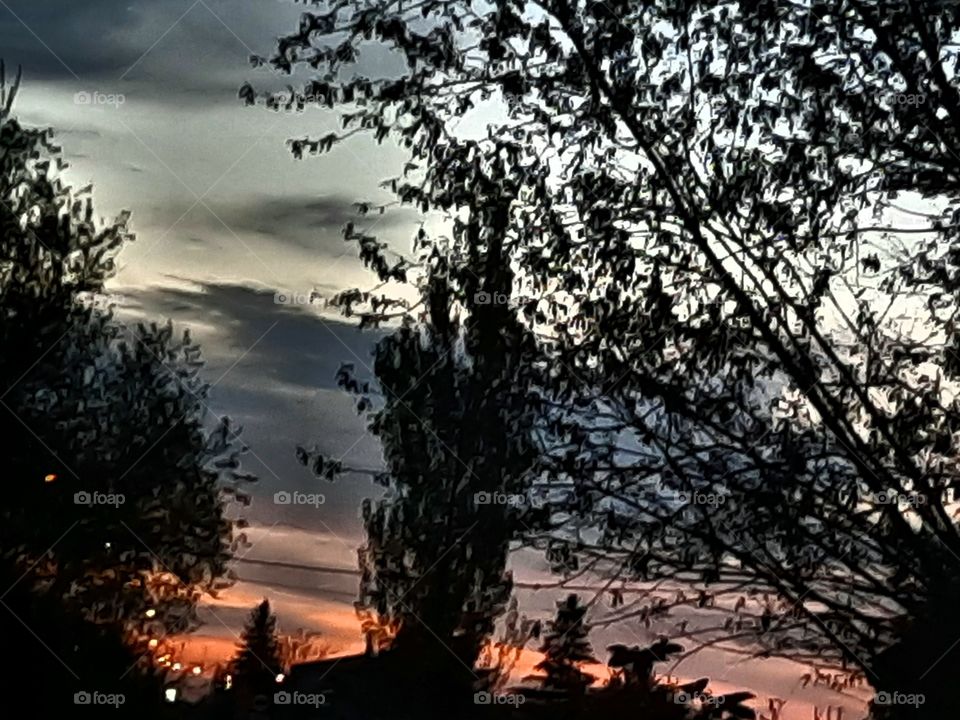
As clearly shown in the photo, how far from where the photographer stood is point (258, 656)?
1.63m

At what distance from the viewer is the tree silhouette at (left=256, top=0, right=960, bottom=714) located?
63.5 inches

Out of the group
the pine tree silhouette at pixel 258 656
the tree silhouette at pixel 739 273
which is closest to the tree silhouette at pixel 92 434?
the pine tree silhouette at pixel 258 656

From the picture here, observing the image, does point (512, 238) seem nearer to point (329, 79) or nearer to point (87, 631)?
point (329, 79)

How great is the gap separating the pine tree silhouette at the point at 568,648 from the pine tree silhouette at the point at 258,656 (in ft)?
1.37

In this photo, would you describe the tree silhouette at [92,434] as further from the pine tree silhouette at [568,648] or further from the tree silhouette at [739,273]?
the pine tree silhouette at [568,648]

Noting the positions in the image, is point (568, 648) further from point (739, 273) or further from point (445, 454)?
point (739, 273)

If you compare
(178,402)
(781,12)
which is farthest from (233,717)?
(781,12)

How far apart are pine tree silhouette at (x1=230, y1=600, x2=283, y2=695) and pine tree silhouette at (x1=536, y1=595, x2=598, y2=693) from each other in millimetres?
417

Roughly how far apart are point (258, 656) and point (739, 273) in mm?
951

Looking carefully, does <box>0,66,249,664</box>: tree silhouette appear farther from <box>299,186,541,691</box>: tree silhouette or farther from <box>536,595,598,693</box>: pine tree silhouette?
<box>536,595,598,693</box>: pine tree silhouette

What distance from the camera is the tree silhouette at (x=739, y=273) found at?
1613 millimetres

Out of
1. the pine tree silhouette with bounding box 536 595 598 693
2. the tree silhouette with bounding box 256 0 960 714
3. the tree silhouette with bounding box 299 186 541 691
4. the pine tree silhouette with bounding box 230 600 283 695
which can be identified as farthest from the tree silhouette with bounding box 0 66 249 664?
the pine tree silhouette with bounding box 536 595 598 693

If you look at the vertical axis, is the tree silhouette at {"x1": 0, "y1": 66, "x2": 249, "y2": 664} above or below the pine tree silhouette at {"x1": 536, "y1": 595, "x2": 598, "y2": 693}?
above

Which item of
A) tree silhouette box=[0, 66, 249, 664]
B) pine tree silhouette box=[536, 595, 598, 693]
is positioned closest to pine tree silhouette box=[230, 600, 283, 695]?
tree silhouette box=[0, 66, 249, 664]
